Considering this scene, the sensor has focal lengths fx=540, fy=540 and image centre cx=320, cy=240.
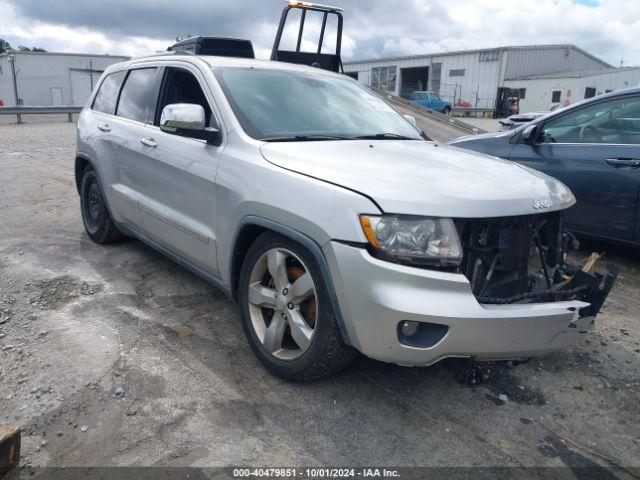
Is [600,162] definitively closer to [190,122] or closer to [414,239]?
[414,239]

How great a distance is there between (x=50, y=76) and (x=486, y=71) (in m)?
33.7

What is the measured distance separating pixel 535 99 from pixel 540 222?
37.8 m

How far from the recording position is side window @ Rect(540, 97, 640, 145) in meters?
4.76

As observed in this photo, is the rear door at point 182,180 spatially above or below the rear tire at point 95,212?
above

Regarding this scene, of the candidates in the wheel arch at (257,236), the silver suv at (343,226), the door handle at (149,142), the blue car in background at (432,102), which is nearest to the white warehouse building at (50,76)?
the blue car in background at (432,102)

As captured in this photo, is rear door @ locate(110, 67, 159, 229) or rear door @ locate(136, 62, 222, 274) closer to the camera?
rear door @ locate(136, 62, 222, 274)

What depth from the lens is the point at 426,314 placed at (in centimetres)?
235

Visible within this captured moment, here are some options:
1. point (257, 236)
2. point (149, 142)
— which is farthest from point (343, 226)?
point (149, 142)

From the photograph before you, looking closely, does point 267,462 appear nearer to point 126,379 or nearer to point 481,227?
point 126,379

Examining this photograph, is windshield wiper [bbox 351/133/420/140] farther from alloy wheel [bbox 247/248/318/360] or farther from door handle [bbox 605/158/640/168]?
door handle [bbox 605/158/640/168]

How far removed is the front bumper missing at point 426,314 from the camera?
237cm

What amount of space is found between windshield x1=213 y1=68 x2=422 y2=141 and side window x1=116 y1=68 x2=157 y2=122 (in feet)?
3.23

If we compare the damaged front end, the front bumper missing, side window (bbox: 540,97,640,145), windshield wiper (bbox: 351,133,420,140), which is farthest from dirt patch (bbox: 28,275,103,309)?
side window (bbox: 540,97,640,145)

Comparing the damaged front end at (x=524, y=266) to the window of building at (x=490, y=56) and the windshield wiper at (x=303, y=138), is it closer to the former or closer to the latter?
the windshield wiper at (x=303, y=138)
